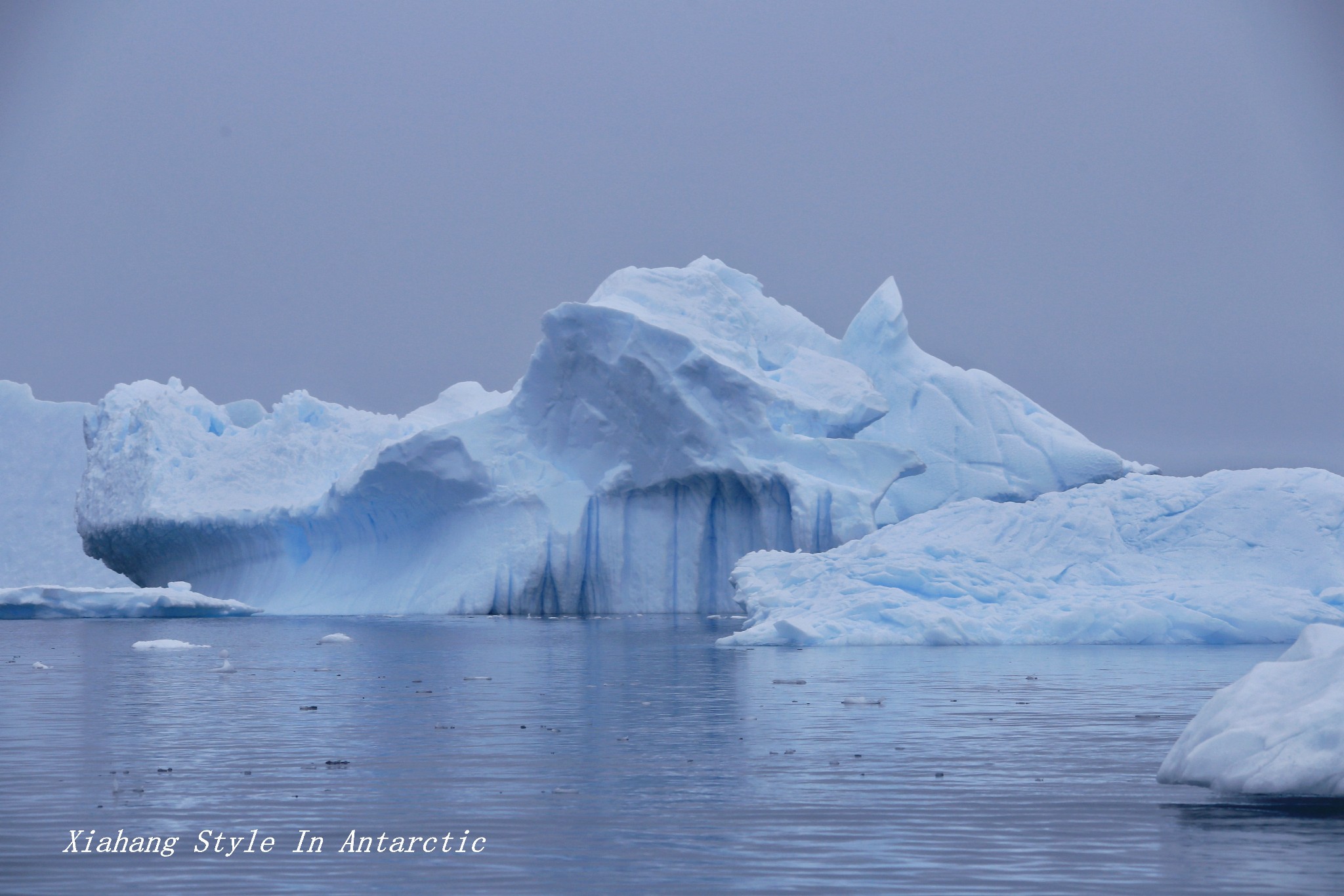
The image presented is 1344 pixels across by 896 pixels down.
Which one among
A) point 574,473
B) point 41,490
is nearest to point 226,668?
point 574,473

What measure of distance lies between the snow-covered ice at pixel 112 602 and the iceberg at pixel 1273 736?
23.5 m

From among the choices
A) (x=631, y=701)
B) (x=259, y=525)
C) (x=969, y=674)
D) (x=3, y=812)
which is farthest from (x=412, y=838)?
(x=259, y=525)

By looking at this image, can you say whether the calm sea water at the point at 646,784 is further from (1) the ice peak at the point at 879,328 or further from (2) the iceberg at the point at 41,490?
(2) the iceberg at the point at 41,490

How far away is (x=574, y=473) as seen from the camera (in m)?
27.9

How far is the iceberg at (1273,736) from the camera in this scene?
6195 millimetres

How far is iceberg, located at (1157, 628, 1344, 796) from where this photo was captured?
6.20 metres

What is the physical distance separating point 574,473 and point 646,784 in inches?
828

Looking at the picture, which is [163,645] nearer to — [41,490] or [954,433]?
[954,433]

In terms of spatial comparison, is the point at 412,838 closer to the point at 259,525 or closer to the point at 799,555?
the point at 799,555

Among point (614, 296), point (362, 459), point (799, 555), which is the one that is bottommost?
point (799, 555)

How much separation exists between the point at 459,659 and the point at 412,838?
408 inches

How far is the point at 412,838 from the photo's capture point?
18.5 ft

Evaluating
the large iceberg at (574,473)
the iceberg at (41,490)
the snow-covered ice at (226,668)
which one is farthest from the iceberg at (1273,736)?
the iceberg at (41,490)

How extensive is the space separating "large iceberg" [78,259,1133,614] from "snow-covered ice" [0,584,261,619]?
5.52 ft
